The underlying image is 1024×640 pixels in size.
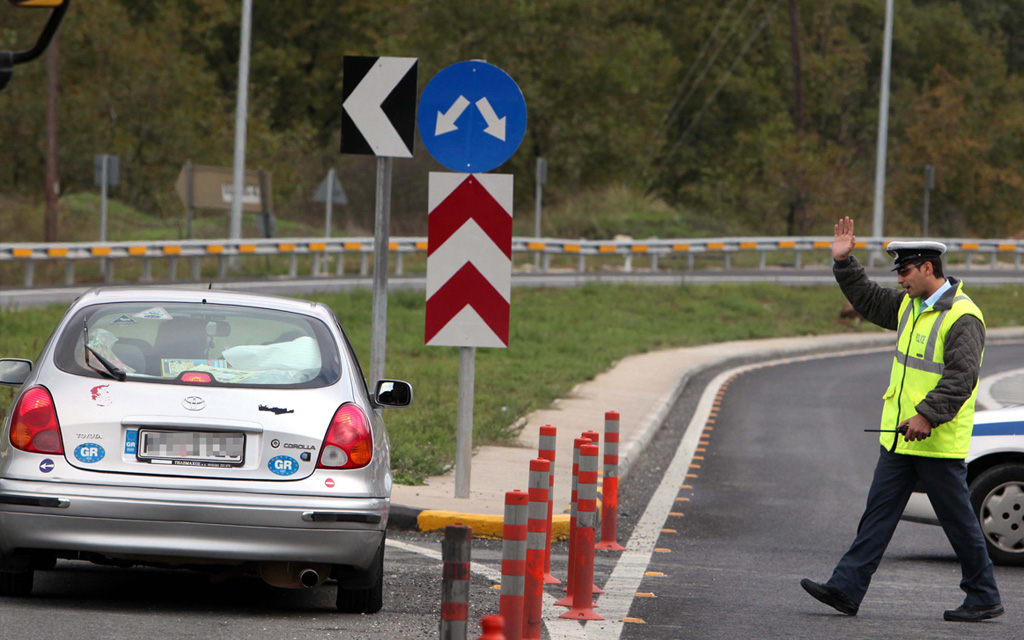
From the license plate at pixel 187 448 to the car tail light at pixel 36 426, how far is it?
1.18 ft

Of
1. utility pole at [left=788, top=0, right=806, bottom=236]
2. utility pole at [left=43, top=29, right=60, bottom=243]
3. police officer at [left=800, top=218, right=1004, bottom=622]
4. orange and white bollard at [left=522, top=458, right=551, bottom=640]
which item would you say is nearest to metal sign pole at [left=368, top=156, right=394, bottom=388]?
orange and white bollard at [left=522, top=458, right=551, bottom=640]

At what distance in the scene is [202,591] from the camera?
715 cm

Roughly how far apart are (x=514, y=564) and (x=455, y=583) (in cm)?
106

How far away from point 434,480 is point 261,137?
41322mm

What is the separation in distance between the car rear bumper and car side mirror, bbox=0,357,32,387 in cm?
89

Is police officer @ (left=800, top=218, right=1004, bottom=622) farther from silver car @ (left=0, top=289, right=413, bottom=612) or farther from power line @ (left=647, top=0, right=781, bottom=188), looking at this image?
power line @ (left=647, top=0, right=781, bottom=188)

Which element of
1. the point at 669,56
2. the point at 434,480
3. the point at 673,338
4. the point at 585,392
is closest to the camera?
the point at 434,480

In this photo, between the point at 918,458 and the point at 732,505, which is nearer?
the point at 918,458

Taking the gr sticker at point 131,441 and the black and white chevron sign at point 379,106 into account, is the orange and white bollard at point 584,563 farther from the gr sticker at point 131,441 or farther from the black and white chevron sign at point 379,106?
the black and white chevron sign at point 379,106

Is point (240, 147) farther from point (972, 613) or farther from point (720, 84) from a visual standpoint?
point (720, 84)

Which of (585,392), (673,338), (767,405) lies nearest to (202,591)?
(585,392)

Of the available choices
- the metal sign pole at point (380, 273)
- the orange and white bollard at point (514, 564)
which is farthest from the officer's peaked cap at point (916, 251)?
the metal sign pole at point (380, 273)

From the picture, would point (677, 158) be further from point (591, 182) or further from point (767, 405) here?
point (767, 405)

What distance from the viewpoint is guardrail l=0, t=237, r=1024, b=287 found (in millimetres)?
28828
